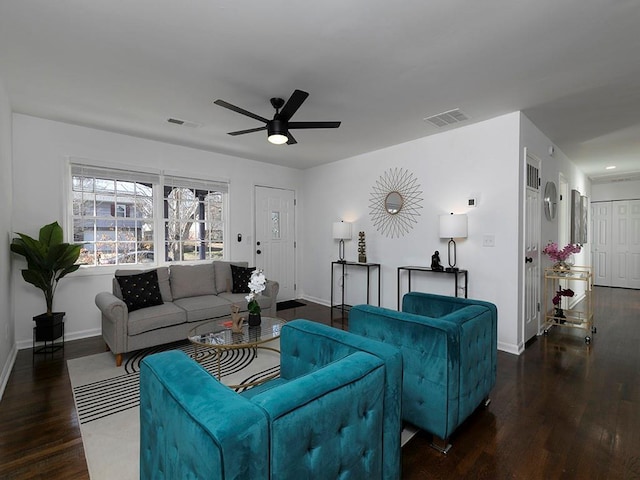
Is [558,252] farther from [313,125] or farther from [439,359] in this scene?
[313,125]

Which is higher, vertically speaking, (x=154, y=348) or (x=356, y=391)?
(x=356, y=391)

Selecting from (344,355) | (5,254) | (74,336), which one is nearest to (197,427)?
(344,355)

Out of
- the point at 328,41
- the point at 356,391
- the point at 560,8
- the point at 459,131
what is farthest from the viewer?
the point at 459,131

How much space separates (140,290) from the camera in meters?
3.65

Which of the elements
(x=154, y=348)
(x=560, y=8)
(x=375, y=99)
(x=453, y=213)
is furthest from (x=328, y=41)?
(x=154, y=348)

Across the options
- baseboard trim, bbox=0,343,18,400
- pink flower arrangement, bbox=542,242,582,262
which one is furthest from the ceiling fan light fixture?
pink flower arrangement, bbox=542,242,582,262

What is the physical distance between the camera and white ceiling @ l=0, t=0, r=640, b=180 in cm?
197

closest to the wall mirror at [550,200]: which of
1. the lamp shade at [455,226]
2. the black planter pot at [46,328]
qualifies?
the lamp shade at [455,226]

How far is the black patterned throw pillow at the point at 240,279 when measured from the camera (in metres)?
4.48

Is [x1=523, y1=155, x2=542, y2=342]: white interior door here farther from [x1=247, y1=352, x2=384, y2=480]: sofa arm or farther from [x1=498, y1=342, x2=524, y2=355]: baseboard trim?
[x1=247, y1=352, x2=384, y2=480]: sofa arm

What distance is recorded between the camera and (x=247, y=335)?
9.41 ft

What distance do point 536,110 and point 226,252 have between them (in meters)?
4.67

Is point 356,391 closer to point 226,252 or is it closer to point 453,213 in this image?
point 453,213

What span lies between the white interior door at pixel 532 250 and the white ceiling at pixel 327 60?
2.24 feet
